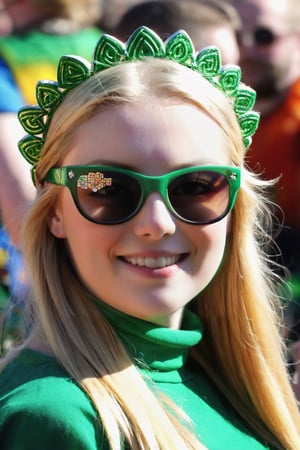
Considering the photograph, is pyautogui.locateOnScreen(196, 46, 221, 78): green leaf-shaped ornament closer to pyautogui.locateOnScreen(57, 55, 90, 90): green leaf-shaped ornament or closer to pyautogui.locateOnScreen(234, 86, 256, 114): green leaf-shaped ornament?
pyautogui.locateOnScreen(234, 86, 256, 114): green leaf-shaped ornament

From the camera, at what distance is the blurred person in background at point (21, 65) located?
2504 millimetres

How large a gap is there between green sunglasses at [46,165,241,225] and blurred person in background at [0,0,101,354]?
0.69m

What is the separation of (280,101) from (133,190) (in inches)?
66.7

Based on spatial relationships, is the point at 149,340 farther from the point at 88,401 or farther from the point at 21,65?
the point at 21,65

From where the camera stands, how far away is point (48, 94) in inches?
67.8

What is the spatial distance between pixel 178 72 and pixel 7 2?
140cm

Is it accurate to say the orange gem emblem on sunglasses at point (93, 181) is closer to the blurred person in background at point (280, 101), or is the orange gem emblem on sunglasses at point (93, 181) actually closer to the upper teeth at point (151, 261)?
the upper teeth at point (151, 261)

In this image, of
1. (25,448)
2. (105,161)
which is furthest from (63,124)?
(25,448)

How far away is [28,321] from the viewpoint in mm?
1781

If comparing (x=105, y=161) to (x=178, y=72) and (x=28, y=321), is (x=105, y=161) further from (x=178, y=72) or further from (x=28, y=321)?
(x=28, y=321)

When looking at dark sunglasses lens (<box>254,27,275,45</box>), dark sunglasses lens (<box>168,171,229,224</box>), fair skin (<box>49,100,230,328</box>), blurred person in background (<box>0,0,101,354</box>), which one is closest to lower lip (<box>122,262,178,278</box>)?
fair skin (<box>49,100,230,328</box>)

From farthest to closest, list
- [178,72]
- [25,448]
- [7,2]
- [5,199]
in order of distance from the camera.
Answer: [7,2]
[5,199]
[178,72]
[25,448]

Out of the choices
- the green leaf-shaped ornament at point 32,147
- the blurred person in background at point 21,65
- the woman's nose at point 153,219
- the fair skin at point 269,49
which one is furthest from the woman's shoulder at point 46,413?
the fair skin at point 269,49

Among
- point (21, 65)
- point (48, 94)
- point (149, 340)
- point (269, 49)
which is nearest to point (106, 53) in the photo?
point (48, 94)
